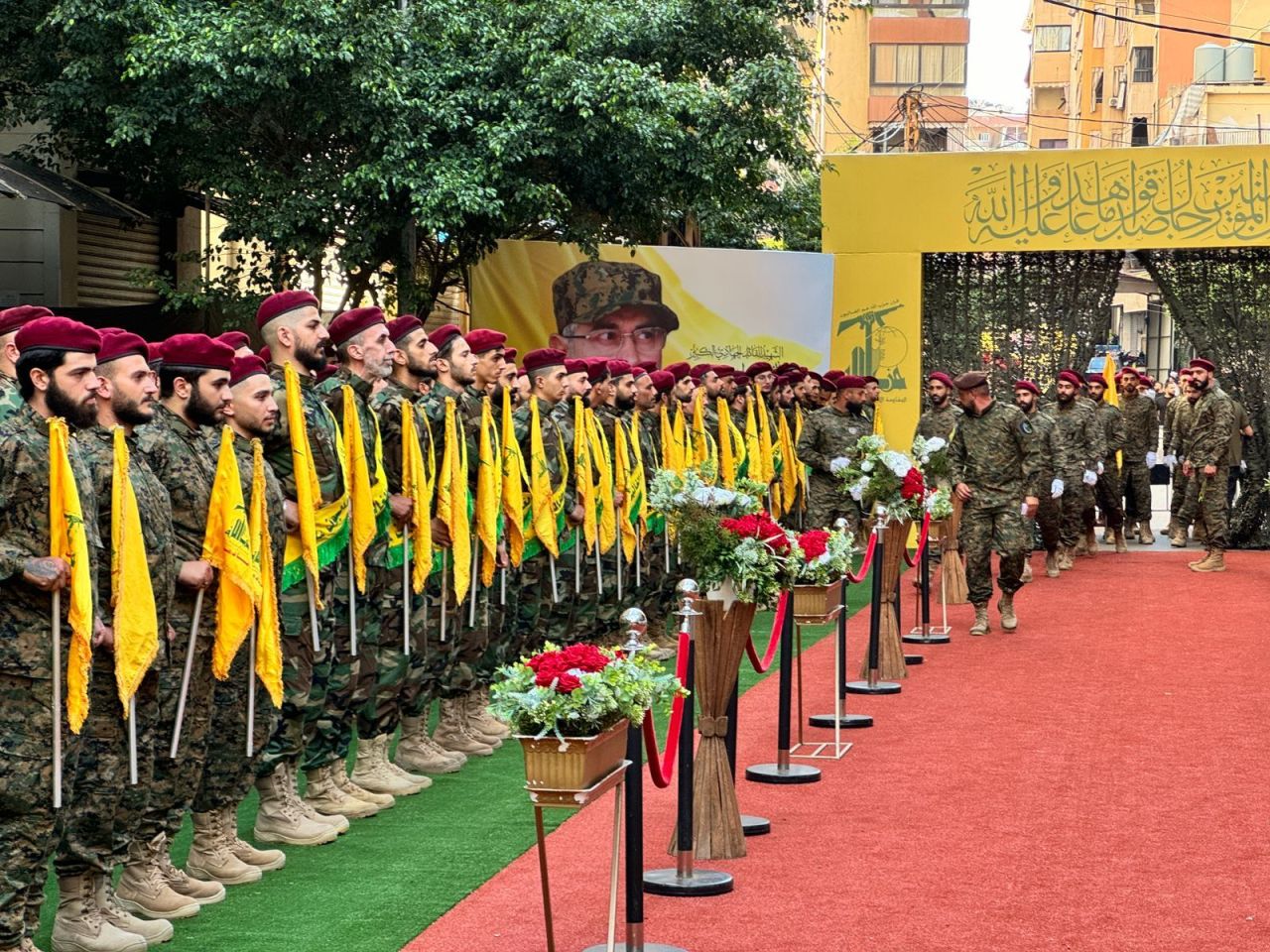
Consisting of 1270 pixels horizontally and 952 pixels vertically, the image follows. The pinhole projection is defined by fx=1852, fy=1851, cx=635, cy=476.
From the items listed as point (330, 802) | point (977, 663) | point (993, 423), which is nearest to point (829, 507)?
point (993, 423)

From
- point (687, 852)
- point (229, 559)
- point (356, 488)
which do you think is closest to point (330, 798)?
point (356, 488)

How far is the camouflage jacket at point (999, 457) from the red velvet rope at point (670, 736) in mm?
8190

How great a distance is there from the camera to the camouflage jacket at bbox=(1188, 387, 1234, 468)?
19.5 m

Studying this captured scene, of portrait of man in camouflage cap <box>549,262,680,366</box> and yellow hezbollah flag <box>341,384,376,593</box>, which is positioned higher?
portrait of man in camouflage cap <box>549,262,680,366</box>

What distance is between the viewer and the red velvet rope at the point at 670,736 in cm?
638

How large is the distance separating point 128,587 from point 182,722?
0.75 m

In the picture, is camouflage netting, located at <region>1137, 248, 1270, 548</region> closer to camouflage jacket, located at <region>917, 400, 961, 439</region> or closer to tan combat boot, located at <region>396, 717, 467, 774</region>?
camouflage jacket, located at <region>917, 400, 961, 439</region>

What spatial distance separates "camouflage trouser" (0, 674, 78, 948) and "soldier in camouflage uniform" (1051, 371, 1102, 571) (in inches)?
603

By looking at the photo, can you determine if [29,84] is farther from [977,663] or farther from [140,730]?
[140,730]

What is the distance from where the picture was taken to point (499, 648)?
1051 cm

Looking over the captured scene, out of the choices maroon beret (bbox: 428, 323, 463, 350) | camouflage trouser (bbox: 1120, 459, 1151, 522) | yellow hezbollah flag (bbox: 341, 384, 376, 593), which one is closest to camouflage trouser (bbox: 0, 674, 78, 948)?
yellow hezbollah flag (bbox: 341, 384, 376, 593)

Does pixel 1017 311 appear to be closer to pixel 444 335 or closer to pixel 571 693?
pixel 444 335

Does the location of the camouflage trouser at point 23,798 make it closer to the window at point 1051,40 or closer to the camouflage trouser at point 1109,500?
the camouflage trouser at point 1109,500

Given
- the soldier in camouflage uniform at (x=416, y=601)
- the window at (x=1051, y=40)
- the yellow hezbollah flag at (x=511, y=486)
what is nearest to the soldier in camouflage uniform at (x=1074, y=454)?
the yellow hezbollah flag at (x=511, y=486)
